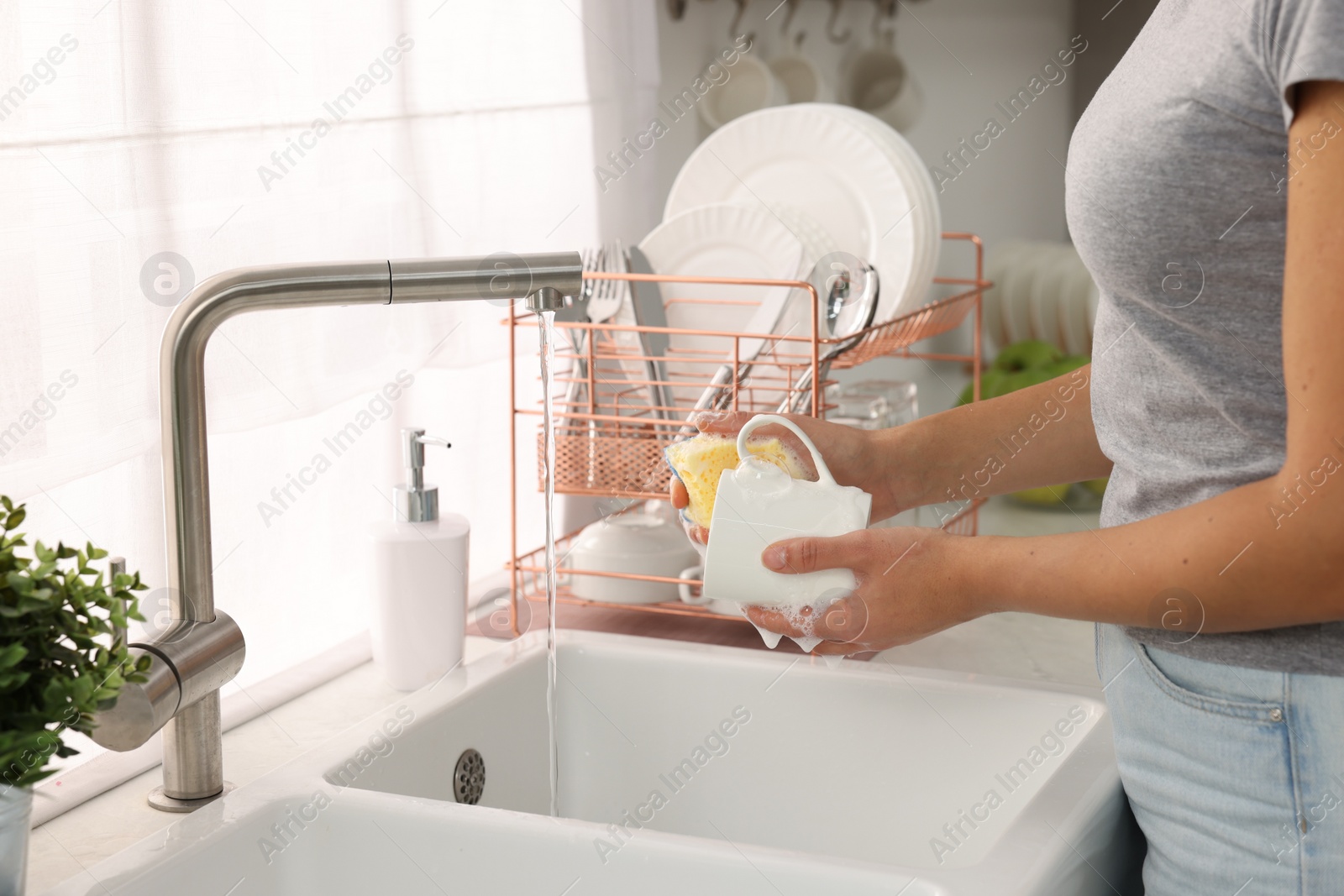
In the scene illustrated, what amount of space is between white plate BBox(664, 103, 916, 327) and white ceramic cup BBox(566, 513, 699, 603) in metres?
0.32

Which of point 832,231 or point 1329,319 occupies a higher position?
point 832,231

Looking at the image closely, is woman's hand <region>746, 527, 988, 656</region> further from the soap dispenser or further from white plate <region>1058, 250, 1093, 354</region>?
white plate <region>1058, 250, 1093, 354</region>

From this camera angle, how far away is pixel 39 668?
0.56 metres

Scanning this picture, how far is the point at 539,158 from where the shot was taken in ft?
4.86

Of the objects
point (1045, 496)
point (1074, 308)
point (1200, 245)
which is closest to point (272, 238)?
point (1200, 245)

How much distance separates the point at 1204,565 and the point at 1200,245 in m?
0.15

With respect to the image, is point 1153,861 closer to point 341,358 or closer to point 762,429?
point 762,429

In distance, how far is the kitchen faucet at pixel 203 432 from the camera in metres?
0.72

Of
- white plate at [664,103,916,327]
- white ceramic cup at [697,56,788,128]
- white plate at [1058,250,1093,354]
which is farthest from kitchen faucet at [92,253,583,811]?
white plate at [1058,250,1093,354]

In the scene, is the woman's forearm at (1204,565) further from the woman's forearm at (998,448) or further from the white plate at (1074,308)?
the white plate at (1074,308)

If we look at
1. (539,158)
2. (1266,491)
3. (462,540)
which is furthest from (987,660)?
(539,158)

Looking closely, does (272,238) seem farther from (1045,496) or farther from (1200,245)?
(1045,496)

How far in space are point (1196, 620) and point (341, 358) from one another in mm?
785

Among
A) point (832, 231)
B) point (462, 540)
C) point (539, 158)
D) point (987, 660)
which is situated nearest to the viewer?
point (462, 540)
